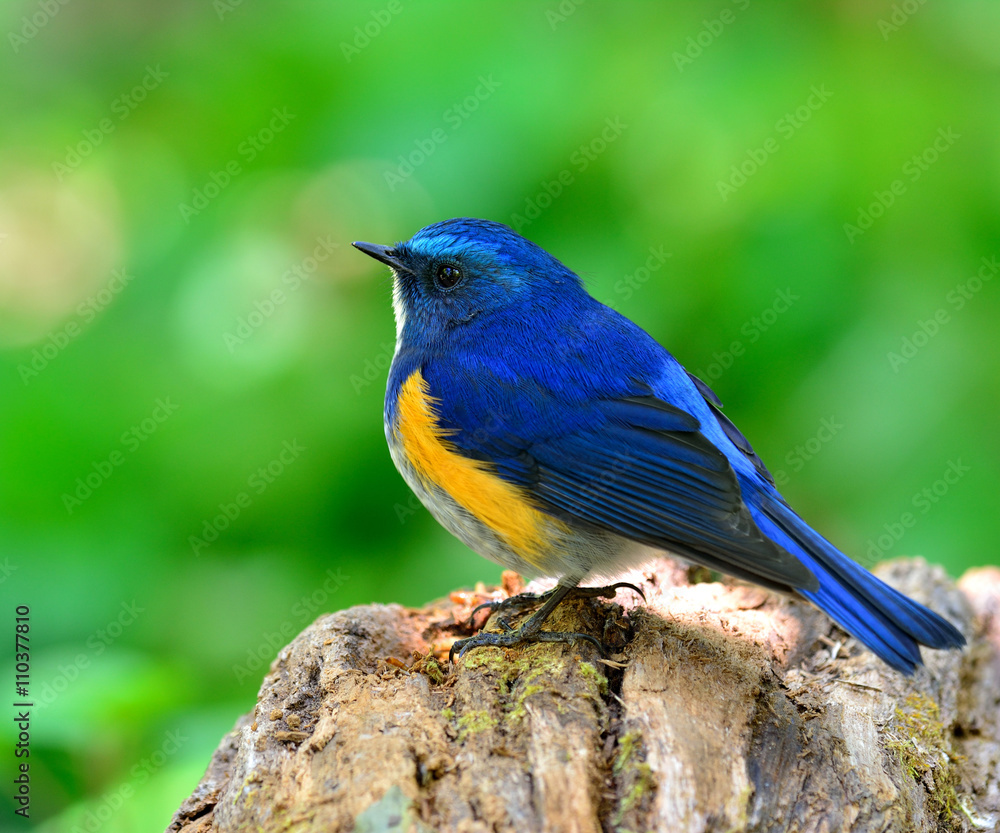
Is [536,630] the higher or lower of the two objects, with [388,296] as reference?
lower

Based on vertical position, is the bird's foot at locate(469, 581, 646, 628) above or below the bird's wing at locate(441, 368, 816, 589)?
below

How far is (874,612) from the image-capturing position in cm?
266

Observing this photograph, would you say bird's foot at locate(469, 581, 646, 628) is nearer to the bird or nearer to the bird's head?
the bird

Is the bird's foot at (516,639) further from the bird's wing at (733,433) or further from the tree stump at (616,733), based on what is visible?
the bird's wing at (733,433)

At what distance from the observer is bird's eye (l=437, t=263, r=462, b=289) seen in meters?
3.64

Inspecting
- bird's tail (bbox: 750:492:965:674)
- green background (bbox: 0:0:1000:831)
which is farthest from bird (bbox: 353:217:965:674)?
green background (bbox: 0:0:1000:831)

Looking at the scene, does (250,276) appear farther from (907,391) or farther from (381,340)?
(907,391)

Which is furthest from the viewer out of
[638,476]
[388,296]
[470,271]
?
[388,296]

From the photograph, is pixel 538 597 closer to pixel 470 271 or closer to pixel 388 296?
pixel 470 271

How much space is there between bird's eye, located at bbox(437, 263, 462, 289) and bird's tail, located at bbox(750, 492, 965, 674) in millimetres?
1638

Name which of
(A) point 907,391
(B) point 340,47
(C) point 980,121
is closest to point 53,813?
(B) point 340,47

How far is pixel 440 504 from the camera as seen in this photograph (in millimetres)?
3238

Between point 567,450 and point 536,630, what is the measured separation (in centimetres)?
58

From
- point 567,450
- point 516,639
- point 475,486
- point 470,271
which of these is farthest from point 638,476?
point 470,271
